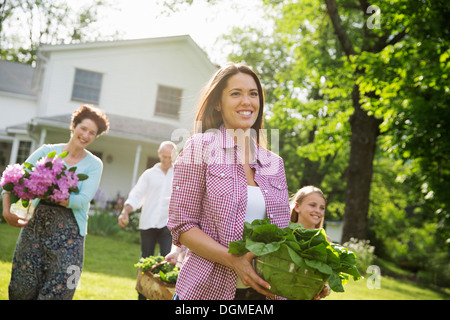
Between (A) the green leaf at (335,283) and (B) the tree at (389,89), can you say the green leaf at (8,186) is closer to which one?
(A) the green leaf at (335,283)

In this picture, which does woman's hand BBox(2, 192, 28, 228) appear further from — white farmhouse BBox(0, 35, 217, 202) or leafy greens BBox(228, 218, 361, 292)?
white farmhouse BBox(0, 35, 217, 202)

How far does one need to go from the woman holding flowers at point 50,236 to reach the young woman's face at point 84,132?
0.81ft

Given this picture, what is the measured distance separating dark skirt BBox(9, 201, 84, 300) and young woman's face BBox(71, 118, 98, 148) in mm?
606

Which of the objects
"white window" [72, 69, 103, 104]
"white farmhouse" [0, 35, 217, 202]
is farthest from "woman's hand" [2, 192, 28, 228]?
"white window" [72, 69, 103, 104]

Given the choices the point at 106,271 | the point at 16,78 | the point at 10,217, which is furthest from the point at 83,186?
the point at 16,78

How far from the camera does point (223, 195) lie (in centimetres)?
181

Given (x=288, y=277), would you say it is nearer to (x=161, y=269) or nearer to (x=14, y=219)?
(x=14, y=219)

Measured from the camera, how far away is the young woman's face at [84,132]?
12.3ft

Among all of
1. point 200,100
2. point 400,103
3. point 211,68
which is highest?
point 211,68

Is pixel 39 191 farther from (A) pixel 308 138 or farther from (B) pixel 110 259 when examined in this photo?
(A) pixel 308 138

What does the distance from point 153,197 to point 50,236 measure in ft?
8.84

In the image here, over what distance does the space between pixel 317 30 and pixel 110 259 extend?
10.3 m
